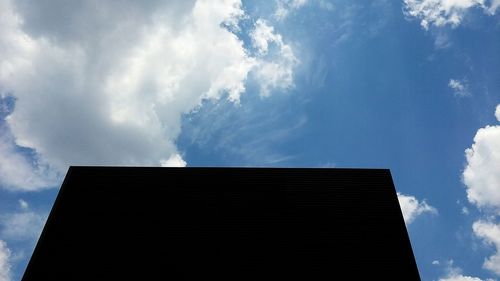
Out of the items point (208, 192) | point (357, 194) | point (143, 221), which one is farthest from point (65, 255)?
point (357, 194)

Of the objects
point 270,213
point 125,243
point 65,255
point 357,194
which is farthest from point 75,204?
point 357,194

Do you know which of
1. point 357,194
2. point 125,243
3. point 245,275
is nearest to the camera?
point 245,275

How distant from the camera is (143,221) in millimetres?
21984

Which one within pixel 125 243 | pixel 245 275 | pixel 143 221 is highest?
pixel 143 221

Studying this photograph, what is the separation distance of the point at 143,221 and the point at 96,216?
3.19 meters

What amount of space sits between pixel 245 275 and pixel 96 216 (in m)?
10.4

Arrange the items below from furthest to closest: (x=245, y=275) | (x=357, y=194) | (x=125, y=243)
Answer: (x=357, y=194)
(x=125, y=243)
(x=245, y=275)

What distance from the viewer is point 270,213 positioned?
72.7 feet

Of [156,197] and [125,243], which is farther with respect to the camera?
[156,197]

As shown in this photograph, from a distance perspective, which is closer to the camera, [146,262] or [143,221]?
[146,262]

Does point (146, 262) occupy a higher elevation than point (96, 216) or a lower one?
lower

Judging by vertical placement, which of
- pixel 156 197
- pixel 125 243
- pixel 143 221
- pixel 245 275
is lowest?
pixel 245 275

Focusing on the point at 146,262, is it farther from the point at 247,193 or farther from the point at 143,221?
the point at 247,193

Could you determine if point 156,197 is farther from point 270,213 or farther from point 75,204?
point 270,213
